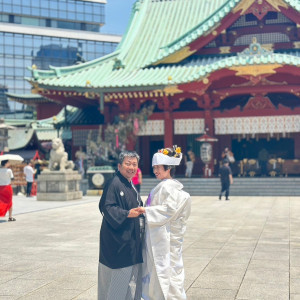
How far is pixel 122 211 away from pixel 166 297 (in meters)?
0.97

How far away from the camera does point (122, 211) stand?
4.80 meters

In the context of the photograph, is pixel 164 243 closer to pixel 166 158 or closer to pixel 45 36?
pixel 166 158

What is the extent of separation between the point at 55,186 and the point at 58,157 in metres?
Result: 1.18

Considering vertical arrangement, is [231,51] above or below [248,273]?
above

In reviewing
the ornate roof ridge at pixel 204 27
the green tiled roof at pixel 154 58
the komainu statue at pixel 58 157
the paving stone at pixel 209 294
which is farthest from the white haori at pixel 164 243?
the ornate roof ridge at pixel 204 27

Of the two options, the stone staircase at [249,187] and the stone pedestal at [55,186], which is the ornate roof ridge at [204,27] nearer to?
the stone staircase at [249,187]

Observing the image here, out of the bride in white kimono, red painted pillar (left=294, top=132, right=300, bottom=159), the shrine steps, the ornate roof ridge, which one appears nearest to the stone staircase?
the shrine steps

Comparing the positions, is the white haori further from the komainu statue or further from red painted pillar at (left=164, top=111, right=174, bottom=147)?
red painted pillar at (left=164, top=111, right=174, bottom=147)

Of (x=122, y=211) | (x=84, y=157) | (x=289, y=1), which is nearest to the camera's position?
(x=122, y=211)

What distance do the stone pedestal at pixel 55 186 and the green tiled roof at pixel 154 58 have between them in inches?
255

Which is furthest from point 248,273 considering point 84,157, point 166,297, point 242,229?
point 84,157

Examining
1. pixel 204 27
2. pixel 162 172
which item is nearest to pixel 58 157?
pixel 204 27

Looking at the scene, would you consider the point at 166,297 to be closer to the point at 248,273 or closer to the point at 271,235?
the point at 248,273

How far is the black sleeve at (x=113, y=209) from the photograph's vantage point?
4.79m
